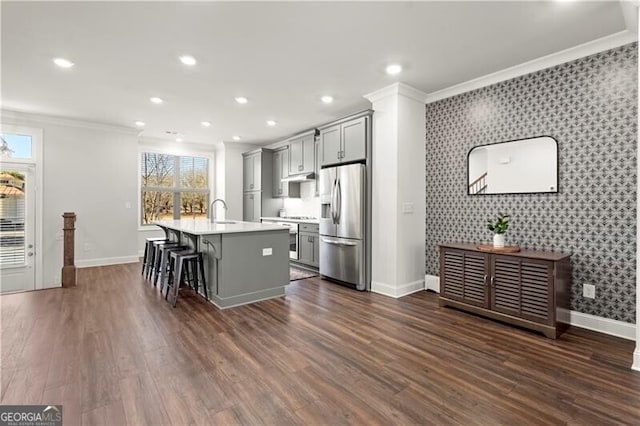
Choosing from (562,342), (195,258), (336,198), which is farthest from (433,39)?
(195,258)

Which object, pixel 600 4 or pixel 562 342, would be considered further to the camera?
pixel 562 342

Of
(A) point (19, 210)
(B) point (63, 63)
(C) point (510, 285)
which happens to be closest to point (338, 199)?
(C) point (510, 285)

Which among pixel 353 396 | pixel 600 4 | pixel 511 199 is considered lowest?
pixel 353 396

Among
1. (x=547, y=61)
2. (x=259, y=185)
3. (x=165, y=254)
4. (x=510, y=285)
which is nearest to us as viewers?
(x=510, y=285)

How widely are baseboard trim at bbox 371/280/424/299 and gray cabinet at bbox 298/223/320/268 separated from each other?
4.30 feet

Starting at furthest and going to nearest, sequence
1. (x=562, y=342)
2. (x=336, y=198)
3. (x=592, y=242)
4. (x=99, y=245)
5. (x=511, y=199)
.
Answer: (x=99, y=245)
(x=336, y=198)
(x=511, y=199)
(x=592, y=242)
(x=562, y=342)

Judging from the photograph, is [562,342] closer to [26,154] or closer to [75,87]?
[75,87]

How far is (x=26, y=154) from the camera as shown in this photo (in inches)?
205

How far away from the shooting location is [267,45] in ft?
9.63

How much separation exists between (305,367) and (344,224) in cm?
248

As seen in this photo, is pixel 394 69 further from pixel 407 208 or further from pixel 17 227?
pixel 17 227

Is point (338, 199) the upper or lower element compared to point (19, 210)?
upper

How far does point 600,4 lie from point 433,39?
118 cm

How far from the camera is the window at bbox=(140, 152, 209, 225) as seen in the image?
23.3 ft
